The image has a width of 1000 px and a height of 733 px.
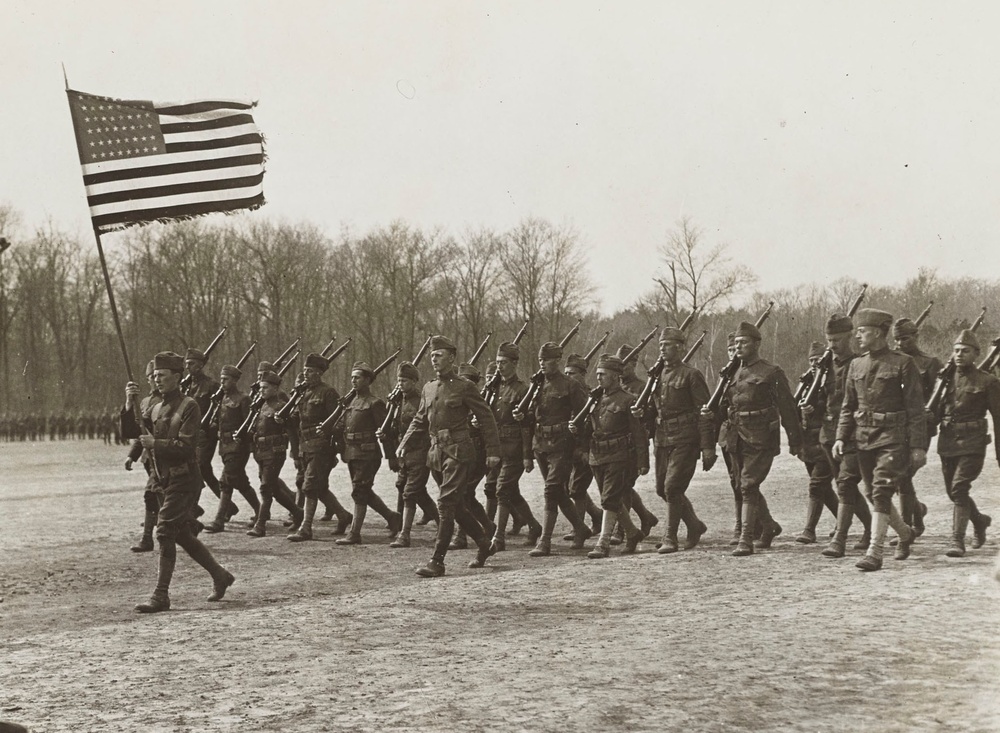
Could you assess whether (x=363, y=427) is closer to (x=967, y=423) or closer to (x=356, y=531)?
(x=356, y=531)

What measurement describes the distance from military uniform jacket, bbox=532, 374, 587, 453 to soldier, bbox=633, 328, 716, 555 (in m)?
0.67

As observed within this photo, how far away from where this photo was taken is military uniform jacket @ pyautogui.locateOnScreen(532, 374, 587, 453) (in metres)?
11.0

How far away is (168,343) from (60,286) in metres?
→ 9.99

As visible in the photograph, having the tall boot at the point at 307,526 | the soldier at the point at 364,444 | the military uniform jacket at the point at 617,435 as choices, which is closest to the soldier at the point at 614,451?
the military uniform jacket at the point at 617,435

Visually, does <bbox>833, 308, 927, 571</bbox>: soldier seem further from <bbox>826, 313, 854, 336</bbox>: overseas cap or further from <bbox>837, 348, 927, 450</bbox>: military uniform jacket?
<bbox>826, 313, 854, 336</bbox>: overseas cap

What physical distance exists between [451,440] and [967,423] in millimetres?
4265

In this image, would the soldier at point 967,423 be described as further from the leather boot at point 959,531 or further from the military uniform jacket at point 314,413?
the military uniform jacket at point 314,413

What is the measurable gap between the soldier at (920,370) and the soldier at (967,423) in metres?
0.19

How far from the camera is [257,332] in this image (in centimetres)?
5197

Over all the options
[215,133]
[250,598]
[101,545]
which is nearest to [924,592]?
[250,598]

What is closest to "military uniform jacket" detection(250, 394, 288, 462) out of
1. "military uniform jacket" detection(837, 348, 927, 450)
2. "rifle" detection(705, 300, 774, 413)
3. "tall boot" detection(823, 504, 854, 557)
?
"rifle" detection(705, 300, 774, 413)

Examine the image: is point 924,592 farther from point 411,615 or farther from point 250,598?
point 250,598

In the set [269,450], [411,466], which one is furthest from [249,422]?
[411,466]

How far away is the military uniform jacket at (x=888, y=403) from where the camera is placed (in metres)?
8.74
